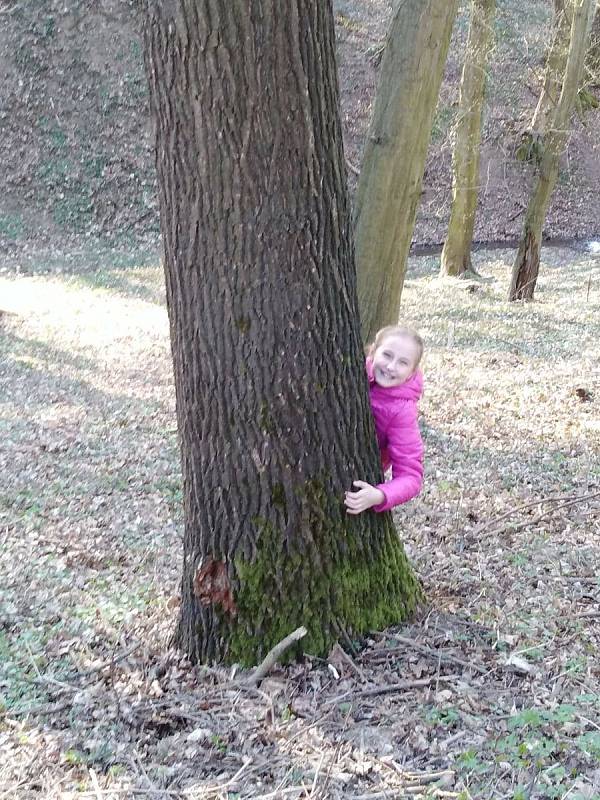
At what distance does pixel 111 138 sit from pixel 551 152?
14.4 m

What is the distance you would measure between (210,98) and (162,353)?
337 inches

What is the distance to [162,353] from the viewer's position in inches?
441

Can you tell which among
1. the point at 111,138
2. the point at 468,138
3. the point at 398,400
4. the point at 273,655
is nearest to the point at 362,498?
the point at 398,400

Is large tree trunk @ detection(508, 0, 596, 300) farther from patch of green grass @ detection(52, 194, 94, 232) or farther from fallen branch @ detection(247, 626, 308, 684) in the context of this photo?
patch of green grass @ detection(52, 194, 94, 232)

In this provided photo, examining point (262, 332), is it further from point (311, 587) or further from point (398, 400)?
point (311, 587)

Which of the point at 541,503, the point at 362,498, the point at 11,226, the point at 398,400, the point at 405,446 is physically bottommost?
the point at 11,226

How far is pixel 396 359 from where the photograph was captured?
141 inches

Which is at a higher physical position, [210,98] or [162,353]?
[210,98]

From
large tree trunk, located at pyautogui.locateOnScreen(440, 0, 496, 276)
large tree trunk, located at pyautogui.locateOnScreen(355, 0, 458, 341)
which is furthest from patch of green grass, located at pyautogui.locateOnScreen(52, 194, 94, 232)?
large tree trunk, located at pyautogui.locateOnScreen(355, 0, 458, 341)

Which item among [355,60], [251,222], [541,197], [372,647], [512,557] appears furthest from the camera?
[355,60]

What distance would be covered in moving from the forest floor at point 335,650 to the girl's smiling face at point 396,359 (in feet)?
3.96

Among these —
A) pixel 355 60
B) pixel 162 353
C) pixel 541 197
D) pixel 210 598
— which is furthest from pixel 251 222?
pixel 355 60

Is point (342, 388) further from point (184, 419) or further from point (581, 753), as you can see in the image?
point (581, 753)

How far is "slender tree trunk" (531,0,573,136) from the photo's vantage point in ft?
45.1
